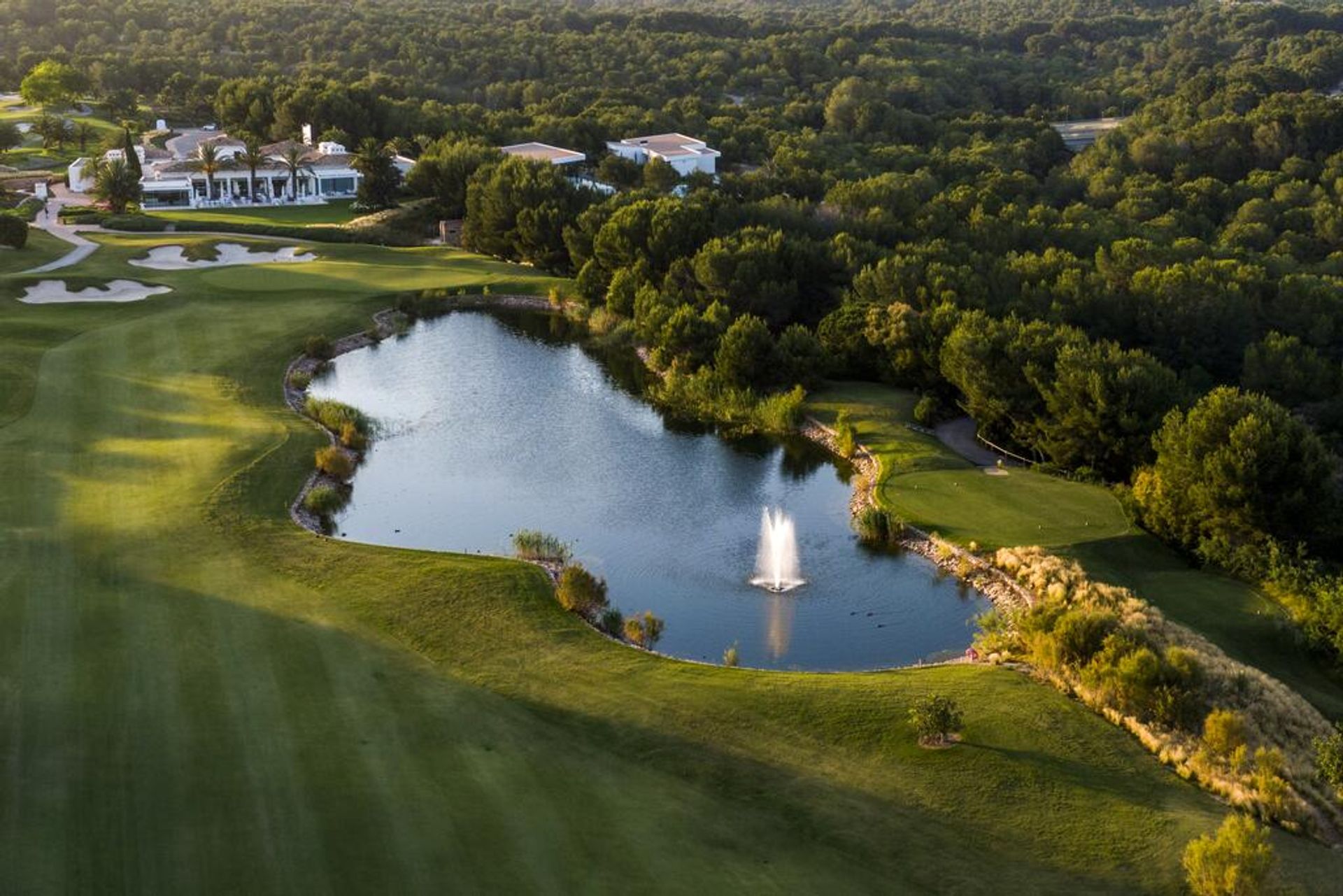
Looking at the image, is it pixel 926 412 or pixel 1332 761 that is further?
pixel 926 412

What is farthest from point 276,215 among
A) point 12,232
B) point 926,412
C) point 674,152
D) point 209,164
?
point 926,412

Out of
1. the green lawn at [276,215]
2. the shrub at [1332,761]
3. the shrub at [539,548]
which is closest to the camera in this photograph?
the shrub at [1332,761]

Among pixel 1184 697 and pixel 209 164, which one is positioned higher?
pixel 209 164

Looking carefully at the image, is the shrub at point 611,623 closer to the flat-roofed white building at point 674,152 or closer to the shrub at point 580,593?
the shrub at point 580,593

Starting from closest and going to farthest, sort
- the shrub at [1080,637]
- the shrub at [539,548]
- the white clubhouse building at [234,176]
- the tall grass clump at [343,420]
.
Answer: the shrub at [1080,637]
the shrub at [539,548]
the tall grass clump at [343,420]
the white clubhouse building at [234,176]

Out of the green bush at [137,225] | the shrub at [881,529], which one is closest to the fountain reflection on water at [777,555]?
the shrub at [881,529]

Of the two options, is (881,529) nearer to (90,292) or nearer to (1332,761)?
(1332,761)
